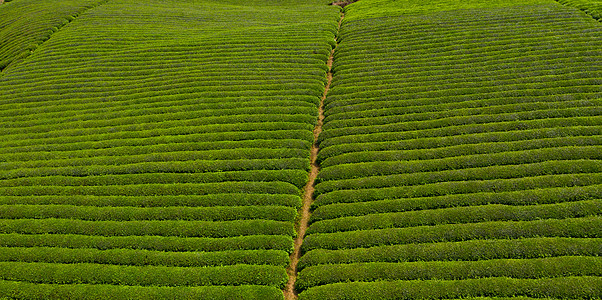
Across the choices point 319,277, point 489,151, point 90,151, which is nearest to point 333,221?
point 319,277

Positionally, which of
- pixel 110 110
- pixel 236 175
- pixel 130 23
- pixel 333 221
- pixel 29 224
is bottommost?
pixel 29 224

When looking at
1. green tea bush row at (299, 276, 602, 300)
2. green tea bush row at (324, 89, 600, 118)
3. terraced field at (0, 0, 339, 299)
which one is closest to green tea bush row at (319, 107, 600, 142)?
green tea bush row at (324, 89, 600, 118)

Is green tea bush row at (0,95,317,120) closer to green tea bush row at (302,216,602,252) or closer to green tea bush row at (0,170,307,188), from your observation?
green tea bush row at (0,170,307,188)

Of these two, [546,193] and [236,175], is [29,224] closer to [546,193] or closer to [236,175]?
[236,175]

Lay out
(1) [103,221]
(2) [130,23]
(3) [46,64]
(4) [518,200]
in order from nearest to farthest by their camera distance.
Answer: (4) [518,200] → (1) [103,221] → (3) [46,64] → (2) [130,23]

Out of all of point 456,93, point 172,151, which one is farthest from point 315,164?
point 456,93

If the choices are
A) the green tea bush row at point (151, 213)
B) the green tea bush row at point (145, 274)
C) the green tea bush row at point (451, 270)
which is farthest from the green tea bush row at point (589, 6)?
the green tea bush row at point (145, 274)

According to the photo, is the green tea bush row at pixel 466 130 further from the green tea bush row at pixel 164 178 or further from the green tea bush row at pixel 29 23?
the green tea bush row at pixel 29 23
